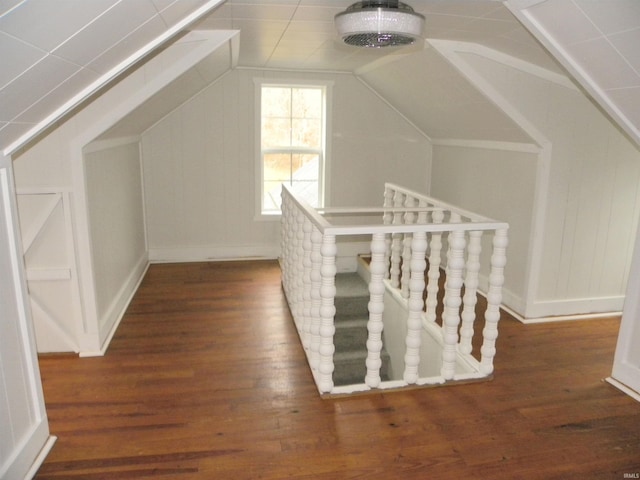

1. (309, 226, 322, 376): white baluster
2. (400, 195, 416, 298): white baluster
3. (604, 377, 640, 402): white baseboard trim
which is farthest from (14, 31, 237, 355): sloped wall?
(604, 377, 640, 402): white baseboard trim

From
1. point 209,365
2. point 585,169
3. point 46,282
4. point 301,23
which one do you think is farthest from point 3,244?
point 585,169

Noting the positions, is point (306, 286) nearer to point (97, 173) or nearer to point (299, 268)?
point (299, 268)

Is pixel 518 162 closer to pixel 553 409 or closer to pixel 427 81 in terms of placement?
pixel 427 81

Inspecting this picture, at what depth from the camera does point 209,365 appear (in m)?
2.95

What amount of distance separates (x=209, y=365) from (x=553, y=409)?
1.97 m

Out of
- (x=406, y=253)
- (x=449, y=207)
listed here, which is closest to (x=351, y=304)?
(x=406, y=253)

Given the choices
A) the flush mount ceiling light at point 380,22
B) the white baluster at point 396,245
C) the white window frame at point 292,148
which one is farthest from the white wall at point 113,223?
the white baluster at point 396,245

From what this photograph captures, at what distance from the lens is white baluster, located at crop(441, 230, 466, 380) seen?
8.49ft

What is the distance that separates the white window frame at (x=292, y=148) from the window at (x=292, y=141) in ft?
0.04

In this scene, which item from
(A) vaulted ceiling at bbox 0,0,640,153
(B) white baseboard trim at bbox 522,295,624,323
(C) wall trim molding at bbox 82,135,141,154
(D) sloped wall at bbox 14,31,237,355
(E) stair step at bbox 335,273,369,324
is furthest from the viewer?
(E) stair step at bbox 335,273,369,324

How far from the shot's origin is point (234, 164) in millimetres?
5180

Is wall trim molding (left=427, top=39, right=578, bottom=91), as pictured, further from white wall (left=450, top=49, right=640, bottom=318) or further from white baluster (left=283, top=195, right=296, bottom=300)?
white baluster (left=283, top=195, right=296, bottom=300)

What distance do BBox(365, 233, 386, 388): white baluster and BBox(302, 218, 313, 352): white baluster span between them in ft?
1.55

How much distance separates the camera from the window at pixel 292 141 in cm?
523
